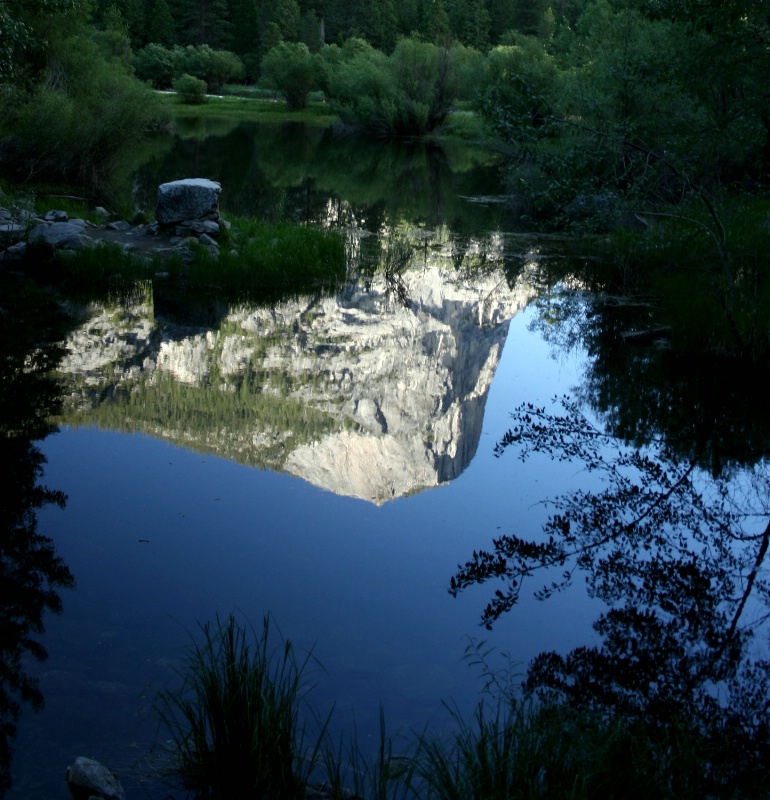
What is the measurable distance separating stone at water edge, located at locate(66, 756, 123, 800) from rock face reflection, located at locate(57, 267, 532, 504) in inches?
127

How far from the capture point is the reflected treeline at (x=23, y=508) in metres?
4.09

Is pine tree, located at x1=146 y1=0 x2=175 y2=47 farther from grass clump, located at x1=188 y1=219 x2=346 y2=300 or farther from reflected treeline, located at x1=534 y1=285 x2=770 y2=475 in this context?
reflected treeline, located at x1=534 y1=285 x2=770 y2=475

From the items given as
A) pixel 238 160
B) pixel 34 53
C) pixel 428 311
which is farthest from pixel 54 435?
pixel 238 160

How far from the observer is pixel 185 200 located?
1459 centimetres

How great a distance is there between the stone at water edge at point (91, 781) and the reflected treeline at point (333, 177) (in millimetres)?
15910

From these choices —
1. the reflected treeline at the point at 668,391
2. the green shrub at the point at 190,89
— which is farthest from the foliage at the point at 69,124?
the green shrub at the point at 190,89

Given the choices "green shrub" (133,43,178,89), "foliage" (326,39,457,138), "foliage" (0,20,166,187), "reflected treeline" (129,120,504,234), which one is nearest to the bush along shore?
"reflected treeline" (129,120,504,234)

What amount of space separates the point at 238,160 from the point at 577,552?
87.3 feet

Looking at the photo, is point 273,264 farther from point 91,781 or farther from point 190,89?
point 190,89

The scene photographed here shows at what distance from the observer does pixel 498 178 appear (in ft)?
101

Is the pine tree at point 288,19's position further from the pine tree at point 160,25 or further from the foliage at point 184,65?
the pine tree at point 160,25

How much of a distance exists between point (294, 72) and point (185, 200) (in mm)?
49621

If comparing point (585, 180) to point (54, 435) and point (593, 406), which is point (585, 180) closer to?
point (593, 406)

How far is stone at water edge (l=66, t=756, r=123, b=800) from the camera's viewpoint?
335 cm
